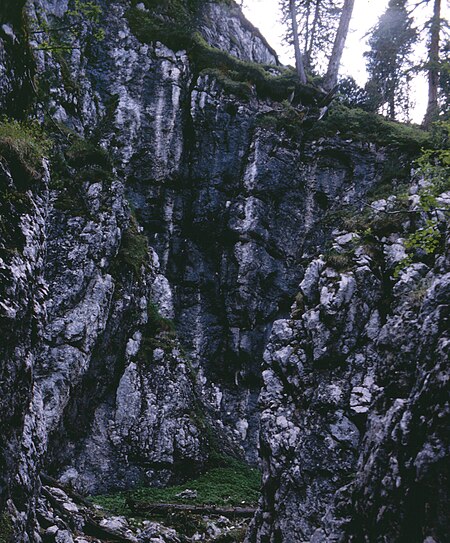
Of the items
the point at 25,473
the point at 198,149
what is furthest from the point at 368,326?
the point at 198,149

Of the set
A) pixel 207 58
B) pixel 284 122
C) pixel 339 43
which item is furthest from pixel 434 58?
pixel 207 58

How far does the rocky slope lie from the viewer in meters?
8.63

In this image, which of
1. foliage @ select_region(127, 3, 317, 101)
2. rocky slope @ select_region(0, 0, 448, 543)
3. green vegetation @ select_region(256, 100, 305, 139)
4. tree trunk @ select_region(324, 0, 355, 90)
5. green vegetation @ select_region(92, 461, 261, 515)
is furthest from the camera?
foliage @ select_region(127, 3, 317, 101)

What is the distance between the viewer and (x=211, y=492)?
58.1ft

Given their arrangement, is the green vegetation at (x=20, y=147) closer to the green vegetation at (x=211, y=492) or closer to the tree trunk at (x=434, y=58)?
the green vegetation at (x=211, y=492)

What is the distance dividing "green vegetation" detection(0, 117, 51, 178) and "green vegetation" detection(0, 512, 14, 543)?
6.38 metres

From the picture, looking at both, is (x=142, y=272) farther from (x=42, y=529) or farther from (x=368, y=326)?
(x=42, y=529)

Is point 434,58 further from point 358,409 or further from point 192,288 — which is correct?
point 358,409

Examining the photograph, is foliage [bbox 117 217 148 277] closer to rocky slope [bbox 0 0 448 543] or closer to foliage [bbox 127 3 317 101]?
rocky slope [bbox 0 0 448 543]

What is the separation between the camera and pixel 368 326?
1502 cm

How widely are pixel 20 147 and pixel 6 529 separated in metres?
6.99

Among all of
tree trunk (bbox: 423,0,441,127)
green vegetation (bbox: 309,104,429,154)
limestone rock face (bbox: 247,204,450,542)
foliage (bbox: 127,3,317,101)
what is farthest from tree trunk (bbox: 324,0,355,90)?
limestone rock face (bbox: 247,204,450,542)

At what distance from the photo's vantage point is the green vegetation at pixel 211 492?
53.1 ft

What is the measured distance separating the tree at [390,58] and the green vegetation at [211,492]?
25.0 metres
